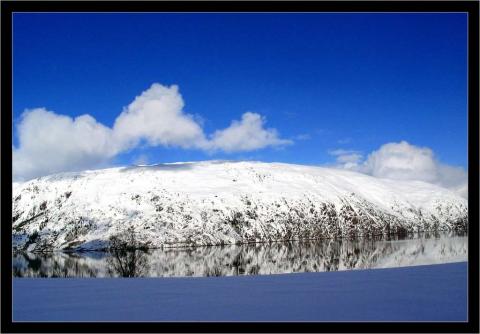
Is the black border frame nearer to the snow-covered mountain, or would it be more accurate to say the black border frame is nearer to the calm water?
the calm water

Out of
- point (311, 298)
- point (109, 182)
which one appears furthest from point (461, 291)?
point (109, 182)

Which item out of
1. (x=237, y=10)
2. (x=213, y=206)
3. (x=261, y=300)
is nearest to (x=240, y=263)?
(x=261, y=300)

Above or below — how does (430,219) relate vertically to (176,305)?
below

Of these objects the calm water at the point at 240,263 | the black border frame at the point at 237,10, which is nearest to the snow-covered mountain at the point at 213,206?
the calm water at the point at 240,263

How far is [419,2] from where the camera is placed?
1162 centimetres

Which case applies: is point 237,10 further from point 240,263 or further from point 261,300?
point 240,263

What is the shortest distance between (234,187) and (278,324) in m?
138

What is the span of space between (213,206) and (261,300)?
111304 millimetres

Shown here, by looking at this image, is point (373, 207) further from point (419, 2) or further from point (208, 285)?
point (419, 2)

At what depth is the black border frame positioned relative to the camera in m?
10.4

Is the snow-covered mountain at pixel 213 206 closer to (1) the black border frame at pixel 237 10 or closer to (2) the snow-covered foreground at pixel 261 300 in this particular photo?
(2) the snow-covered foreground at pixel 261 300

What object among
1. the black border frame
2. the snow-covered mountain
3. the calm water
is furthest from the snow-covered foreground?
the snow-covered mountain

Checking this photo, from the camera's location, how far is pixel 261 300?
1788cm

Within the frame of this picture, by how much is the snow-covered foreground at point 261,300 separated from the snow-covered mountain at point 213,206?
254ft
